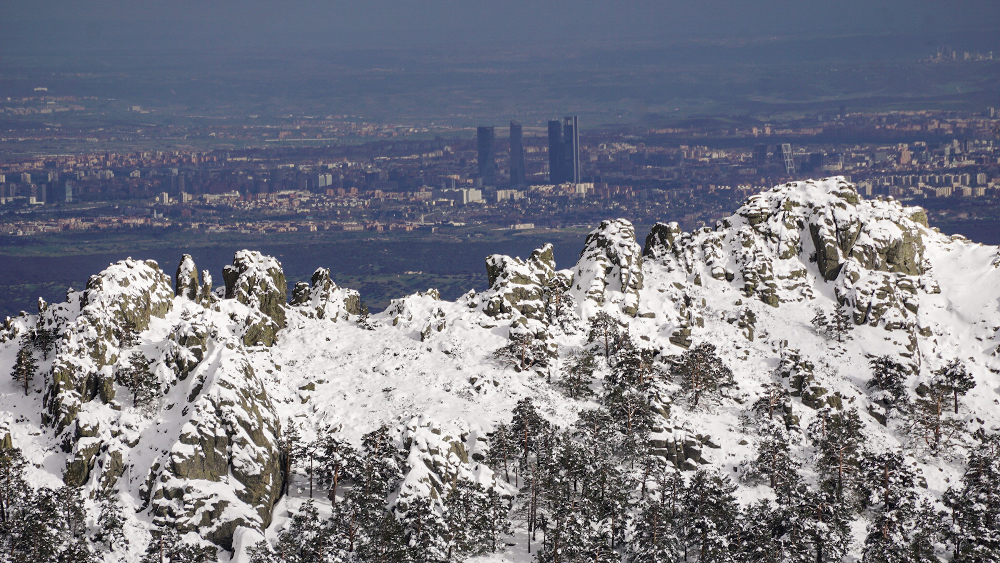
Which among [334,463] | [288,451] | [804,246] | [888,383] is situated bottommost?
[888,383]

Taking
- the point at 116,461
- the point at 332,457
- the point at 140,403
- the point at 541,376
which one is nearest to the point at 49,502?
the point at 116,461

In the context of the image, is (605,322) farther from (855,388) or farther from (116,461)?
(116,461)

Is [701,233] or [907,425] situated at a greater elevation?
[701,233]

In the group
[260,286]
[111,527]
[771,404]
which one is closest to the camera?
[111,527]

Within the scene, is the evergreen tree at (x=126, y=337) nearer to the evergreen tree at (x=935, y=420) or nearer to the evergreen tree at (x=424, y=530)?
the evergreen tree at (x=424, y=530)

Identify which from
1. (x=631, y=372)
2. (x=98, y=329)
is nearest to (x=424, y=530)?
(x=631, y=372)

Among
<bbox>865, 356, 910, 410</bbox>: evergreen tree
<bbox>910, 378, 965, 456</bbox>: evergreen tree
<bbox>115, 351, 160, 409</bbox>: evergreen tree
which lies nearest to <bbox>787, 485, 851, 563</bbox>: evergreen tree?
<bbox>910, 378, 965, 456</bbox>: evergreen tree

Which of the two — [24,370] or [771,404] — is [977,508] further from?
[24,370]

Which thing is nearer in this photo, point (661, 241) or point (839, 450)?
point (839, 450)
